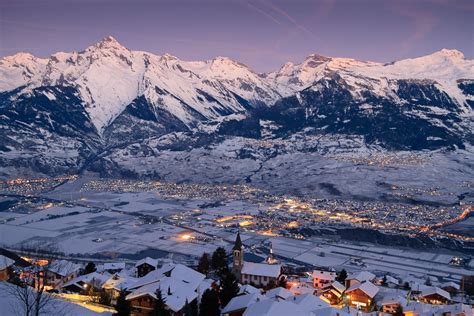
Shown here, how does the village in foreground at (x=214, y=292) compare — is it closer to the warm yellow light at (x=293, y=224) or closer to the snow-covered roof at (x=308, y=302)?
the snow-covered roof at (x=308, y=302)

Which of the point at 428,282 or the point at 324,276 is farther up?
the point at 324,276

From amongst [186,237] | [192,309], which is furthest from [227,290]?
[186,237]

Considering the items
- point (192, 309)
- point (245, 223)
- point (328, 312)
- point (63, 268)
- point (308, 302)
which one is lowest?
point (245, 223)

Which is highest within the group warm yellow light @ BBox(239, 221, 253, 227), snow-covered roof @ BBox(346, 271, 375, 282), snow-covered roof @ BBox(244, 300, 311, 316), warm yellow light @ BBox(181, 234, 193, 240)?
snow-covered roof @ BBox(244, 300, 311, 316)

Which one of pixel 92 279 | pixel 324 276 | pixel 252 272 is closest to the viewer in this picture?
pixel 92 279

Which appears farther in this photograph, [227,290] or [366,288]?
[366,288]

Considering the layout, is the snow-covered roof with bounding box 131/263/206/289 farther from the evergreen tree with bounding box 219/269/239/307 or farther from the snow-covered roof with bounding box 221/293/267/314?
the snow-covered roof with bounding box 221/293/267/314

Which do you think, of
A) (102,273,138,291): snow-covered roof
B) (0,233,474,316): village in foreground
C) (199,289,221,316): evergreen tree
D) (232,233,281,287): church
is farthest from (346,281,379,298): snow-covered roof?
(102,273,138,291): snow-covered roof

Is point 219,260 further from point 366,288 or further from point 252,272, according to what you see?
point 366,288
